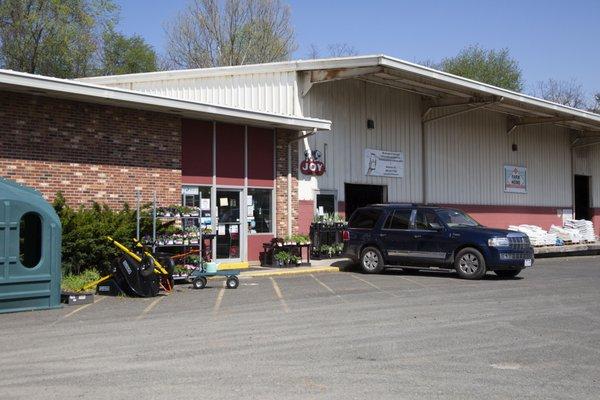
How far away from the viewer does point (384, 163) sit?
24.7m

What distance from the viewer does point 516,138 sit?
31516 millimetres

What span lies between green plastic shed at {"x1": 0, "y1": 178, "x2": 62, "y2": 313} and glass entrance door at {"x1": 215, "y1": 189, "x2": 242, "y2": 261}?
7.53 metres

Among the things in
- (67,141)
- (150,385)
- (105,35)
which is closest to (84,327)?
(150,385)

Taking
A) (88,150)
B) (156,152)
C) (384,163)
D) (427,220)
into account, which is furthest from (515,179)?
(88,150)

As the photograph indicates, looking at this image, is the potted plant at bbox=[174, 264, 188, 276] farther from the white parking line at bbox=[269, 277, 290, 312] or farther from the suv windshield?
the suv windshield

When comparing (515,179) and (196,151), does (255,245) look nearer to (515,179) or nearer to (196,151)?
(196,151)

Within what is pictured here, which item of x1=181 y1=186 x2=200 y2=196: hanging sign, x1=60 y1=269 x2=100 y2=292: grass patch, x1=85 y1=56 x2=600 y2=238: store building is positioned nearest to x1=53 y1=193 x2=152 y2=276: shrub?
x1=60 y1=269 x2=100 y2=292: grass patch

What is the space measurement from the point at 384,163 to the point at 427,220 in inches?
265

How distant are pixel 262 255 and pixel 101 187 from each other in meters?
5.47

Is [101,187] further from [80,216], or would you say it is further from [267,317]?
[267,317]

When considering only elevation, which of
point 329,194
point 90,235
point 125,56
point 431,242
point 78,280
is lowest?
point 78,280

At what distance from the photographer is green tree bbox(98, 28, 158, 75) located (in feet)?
140

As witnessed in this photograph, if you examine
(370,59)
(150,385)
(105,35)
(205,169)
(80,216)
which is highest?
(105,35)

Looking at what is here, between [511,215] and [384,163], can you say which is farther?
[511,215]
